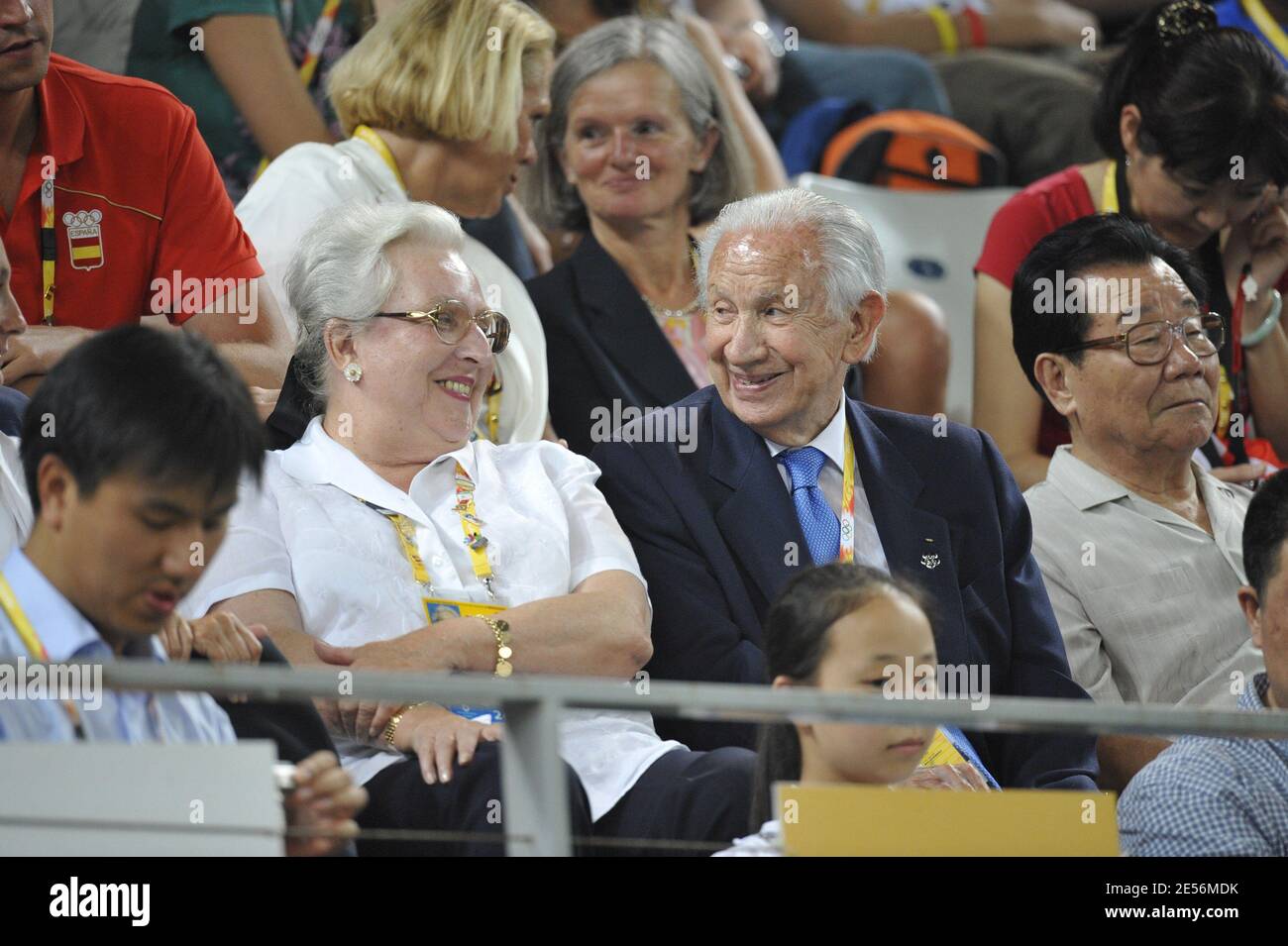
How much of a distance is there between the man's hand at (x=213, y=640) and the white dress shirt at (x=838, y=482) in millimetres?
952

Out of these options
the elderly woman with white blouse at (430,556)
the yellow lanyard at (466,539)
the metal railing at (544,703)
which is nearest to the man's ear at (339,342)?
the elderly woman with white blouse at (430,556)

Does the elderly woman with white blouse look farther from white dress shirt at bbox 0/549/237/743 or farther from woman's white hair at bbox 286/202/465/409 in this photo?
white dress shirt at bbox 0/549/237/743

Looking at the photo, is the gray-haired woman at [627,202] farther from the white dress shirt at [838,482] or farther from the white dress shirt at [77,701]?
the white dress shirt at [77,701]

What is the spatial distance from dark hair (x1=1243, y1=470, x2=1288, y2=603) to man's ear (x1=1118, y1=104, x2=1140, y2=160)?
1297mm

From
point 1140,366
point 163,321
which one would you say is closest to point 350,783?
point 163,321

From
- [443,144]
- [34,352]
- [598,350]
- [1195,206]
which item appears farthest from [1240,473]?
[34,352]

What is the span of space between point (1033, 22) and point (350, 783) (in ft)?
15.4

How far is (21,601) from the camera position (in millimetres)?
1874

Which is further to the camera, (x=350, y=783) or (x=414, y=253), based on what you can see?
(x=414, y=253)

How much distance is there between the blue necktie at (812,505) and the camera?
2789 millimetres

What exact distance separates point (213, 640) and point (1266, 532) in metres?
1.36

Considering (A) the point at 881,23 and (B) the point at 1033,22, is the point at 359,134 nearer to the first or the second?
(A) the point at 881,23

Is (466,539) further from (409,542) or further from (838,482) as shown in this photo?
(838,482)

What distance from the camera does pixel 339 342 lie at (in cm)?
276
